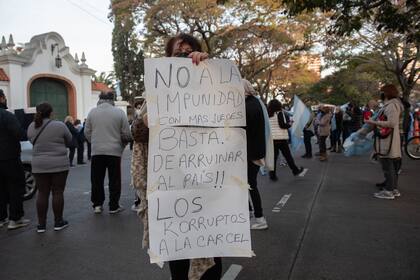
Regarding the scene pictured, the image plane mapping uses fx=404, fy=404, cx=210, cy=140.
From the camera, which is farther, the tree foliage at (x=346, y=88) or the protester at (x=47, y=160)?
the tree foliage at (x=346, y=88)

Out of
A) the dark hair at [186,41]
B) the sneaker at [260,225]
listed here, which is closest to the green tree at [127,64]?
the sneaker at [260,225]

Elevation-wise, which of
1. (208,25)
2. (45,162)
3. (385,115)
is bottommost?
(45,162)

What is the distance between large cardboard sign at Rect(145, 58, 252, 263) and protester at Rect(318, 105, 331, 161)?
32.7 feet

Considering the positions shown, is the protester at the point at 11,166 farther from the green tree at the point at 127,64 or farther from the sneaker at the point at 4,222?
the green tree at the point at 127,64

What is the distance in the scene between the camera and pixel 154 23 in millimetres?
22625

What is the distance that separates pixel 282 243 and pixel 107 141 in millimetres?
2871

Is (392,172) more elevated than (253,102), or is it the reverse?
(253,102)

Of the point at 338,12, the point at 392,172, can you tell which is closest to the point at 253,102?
the point at 392,172

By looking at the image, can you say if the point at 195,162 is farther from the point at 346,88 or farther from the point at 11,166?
the point at 346,88

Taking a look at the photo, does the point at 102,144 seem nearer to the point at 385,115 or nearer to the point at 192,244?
the point at 192,244

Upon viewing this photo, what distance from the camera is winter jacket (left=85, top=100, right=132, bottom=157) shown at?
5.77 m

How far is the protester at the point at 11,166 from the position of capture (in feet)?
16.9

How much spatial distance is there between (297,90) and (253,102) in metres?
48.7

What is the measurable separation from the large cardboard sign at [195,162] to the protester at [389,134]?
14.6 feet
